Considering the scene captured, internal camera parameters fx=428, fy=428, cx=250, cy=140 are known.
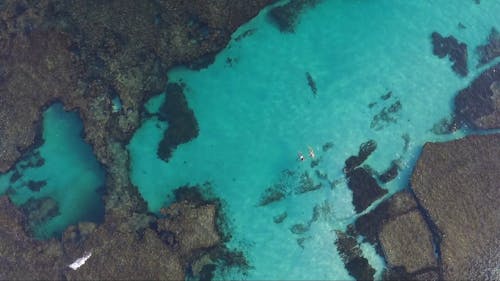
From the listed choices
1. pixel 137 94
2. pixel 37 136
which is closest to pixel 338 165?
pixel 137 94

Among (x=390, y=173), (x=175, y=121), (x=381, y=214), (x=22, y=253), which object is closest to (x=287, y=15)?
(x=175, y=121)

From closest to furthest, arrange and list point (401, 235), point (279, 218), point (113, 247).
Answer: point (113, 247) < point (279, 218) < point (401, 235)

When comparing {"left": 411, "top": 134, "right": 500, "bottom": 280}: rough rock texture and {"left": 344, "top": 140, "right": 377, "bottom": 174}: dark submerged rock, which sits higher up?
{"left": 344, "top": 140, "right": 377, "bottom": 174}: dark submerged rock

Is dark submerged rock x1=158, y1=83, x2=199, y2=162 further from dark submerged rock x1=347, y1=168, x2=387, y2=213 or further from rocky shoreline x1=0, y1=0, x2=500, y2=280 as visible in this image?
dark submerged rock x1=347, y1=168, x2=387, y2=213

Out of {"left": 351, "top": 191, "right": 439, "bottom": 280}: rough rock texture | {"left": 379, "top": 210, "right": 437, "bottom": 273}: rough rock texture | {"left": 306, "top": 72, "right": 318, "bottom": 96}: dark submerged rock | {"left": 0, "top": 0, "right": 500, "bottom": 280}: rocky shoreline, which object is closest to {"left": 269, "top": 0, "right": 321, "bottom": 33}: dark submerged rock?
{"left": 0, "top": 0, "right": 500, "bottom": 280}: rocky shoreline

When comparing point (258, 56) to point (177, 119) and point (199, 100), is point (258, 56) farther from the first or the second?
point (177, 119)

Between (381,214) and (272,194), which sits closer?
(272,194)

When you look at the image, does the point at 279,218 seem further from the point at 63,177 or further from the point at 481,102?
the point at 481,102
